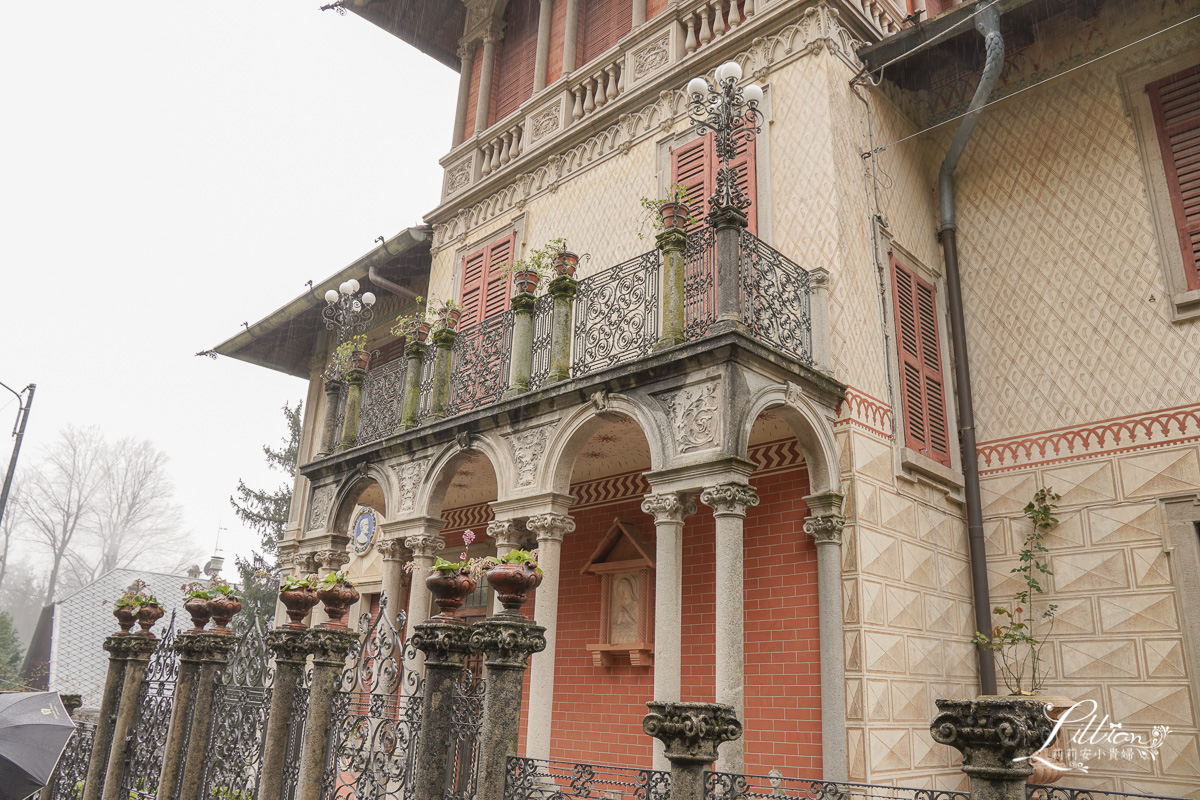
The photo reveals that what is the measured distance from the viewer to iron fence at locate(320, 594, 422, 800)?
6.33 metres

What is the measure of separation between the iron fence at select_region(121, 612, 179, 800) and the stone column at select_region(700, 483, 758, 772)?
5.73m

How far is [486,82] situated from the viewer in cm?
1477

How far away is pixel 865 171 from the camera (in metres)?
9.75

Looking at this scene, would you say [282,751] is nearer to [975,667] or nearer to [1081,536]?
[975,667]

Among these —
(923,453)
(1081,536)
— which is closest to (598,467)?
(923,453)

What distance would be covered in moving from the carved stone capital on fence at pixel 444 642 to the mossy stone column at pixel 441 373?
4.69 meters

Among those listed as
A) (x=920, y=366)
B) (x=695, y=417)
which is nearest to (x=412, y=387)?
(x=695, y=417)

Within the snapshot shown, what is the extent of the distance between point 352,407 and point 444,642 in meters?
6.66

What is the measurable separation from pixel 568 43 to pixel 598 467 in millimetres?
6701

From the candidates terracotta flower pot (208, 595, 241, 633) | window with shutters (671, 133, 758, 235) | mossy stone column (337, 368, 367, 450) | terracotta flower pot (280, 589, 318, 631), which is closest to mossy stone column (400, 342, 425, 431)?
mossy stone column (337, 368, 367, 450)

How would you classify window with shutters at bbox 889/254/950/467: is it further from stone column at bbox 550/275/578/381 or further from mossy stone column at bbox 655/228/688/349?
stone column at bbox 550/275/578/381

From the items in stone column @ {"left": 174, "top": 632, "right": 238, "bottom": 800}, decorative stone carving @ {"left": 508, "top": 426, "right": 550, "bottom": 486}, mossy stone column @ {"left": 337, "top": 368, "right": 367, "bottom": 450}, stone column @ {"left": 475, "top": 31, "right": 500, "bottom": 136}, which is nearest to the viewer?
stone column @ {"left": 174, "top": 632, "right": 238, "bottom": 800}

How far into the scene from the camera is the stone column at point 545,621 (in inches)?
319

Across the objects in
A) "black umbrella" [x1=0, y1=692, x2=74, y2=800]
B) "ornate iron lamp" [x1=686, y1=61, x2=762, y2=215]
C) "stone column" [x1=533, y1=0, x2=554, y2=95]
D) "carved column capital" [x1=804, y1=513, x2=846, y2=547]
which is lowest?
"black umbrella" [x1=0, y1=692, x2=74, y2=800]
